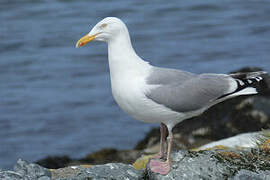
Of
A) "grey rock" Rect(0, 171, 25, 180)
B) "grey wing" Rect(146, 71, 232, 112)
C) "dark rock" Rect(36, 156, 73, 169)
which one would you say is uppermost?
"grey wing" Rect(146, 71, 232, 112)

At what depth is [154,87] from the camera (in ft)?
19.5

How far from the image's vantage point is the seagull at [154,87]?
5.88m

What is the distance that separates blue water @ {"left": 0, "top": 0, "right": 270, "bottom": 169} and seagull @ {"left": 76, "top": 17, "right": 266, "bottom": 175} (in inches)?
277

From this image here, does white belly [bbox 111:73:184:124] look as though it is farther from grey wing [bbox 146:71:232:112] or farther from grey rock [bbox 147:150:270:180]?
grey rock [bbox 147:150:270:180]

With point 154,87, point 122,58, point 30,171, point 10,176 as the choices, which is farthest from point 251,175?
point 10,176

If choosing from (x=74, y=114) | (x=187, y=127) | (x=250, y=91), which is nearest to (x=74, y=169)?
(x=250, y=91)

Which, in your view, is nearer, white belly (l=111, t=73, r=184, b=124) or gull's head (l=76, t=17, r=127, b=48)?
white belly (l=111, t=73, r=184, b=124)

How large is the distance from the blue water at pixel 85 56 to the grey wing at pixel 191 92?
23.0 ft

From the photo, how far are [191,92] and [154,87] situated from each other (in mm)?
484

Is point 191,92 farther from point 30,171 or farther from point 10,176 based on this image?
point 10,176

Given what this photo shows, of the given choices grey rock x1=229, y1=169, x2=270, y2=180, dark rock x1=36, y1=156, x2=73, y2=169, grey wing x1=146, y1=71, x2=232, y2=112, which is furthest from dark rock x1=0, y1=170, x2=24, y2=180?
dark rock x1=36, y1=156, x2=73, y2=169

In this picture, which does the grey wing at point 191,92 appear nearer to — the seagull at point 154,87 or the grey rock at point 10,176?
the seagull at point 154,87

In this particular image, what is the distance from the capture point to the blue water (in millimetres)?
13742

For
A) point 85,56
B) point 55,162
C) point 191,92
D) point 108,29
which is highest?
point 108,29
